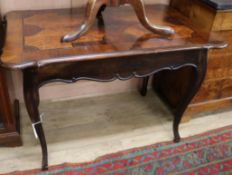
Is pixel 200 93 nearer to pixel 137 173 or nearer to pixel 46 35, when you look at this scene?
pixel 137 173

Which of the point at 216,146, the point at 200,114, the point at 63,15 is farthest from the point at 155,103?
the point at 63,15

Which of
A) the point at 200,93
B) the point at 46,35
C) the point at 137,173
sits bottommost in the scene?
the point at 137,173

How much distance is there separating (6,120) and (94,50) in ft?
2.14

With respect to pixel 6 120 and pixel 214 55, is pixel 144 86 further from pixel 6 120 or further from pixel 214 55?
pixel 6 120

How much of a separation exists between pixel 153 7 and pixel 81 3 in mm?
396

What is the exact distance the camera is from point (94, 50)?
95 centimetres

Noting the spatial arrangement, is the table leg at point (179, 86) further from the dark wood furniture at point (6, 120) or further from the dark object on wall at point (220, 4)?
the dark wood furniture at point (6, 120)

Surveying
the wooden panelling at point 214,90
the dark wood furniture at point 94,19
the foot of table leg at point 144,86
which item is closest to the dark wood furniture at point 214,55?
the wooden panelling at point 214,90

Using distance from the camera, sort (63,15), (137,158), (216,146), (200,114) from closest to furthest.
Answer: (63,15) → (137,158) → (216,146) → (200,114)

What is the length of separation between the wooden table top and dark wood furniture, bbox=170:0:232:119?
0.30 feet

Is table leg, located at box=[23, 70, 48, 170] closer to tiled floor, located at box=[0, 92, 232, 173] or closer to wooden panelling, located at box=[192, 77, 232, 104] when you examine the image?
tiled floor, located at box=[0, 92, 232, 173]

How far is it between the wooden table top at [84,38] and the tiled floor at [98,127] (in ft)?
2.12

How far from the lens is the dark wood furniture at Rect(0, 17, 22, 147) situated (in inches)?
46.8

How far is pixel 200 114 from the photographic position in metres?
1.68
